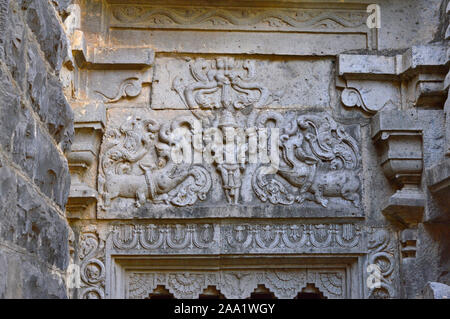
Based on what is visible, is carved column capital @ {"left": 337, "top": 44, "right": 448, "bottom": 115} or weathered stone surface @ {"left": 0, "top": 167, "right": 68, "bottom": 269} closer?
weathered stone surface @ {"left": 0, "top": 167, "right": 68, "bottom": 269}

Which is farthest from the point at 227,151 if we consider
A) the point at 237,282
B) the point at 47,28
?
the point at 47,28

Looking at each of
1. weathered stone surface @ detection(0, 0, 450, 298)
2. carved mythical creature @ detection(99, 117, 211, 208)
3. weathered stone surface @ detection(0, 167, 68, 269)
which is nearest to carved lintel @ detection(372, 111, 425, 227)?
weathered stone surface @ detection(0, 0, 450, 298)

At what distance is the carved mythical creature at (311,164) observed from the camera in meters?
4.96

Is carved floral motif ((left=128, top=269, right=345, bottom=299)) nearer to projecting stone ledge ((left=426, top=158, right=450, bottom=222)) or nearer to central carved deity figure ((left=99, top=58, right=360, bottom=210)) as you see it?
central carved deity figure ((left=99, top=58, right=360, bottom=210))

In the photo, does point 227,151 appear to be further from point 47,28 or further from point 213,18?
point 47,28

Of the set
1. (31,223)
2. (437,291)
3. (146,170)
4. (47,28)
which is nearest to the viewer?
(31,223)

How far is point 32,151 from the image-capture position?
2.58 metres

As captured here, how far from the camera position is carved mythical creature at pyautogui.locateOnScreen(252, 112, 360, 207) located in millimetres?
4965

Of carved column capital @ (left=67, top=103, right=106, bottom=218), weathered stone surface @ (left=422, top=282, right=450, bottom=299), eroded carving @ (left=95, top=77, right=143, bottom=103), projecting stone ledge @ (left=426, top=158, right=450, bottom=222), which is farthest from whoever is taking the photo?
eroded carving @ (left=95, top=77, right=143, bottom=103)

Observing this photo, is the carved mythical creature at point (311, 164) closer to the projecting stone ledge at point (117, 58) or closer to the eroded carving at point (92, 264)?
the projecting stone ledge at point (117, 58)

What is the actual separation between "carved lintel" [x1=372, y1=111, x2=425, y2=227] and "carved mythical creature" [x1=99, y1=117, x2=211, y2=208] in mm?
1155

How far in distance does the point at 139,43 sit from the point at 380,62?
5.23 ft

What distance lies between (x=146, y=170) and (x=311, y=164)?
1065mm
